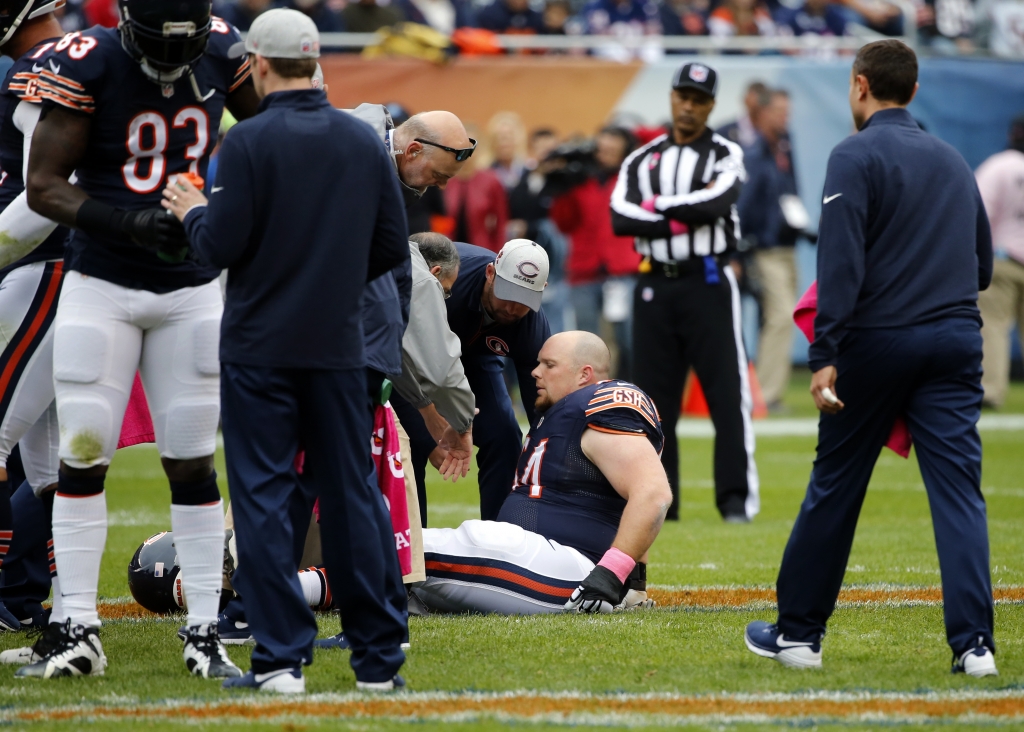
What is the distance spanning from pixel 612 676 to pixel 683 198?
4.22 m

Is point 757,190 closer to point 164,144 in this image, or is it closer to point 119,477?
point 119,477

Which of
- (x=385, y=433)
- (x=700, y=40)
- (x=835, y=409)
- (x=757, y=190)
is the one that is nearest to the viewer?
(x=835, y=409)

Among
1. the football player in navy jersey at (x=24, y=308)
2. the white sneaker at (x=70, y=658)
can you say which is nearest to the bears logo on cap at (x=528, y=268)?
the football player in navy jersey at (x=24, y=308)

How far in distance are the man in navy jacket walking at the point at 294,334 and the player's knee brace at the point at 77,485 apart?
56 cm

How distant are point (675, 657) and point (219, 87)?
2.22m

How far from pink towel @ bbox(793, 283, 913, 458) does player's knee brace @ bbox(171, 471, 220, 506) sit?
1.85m

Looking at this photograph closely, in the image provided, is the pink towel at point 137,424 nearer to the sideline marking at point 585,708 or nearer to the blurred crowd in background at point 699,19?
the sideline marking at point 585,708

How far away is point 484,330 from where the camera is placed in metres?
5.95

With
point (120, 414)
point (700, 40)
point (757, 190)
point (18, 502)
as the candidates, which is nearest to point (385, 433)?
point (120, 414)

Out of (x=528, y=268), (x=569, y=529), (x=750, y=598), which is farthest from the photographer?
(x=750, y=598)

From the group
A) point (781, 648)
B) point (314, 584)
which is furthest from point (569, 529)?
point (781, 648)

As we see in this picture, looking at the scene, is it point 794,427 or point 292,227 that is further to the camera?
point 794,427

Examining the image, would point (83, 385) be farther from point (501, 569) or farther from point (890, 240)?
point (890, 240)

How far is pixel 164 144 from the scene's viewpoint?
13.6 feet
